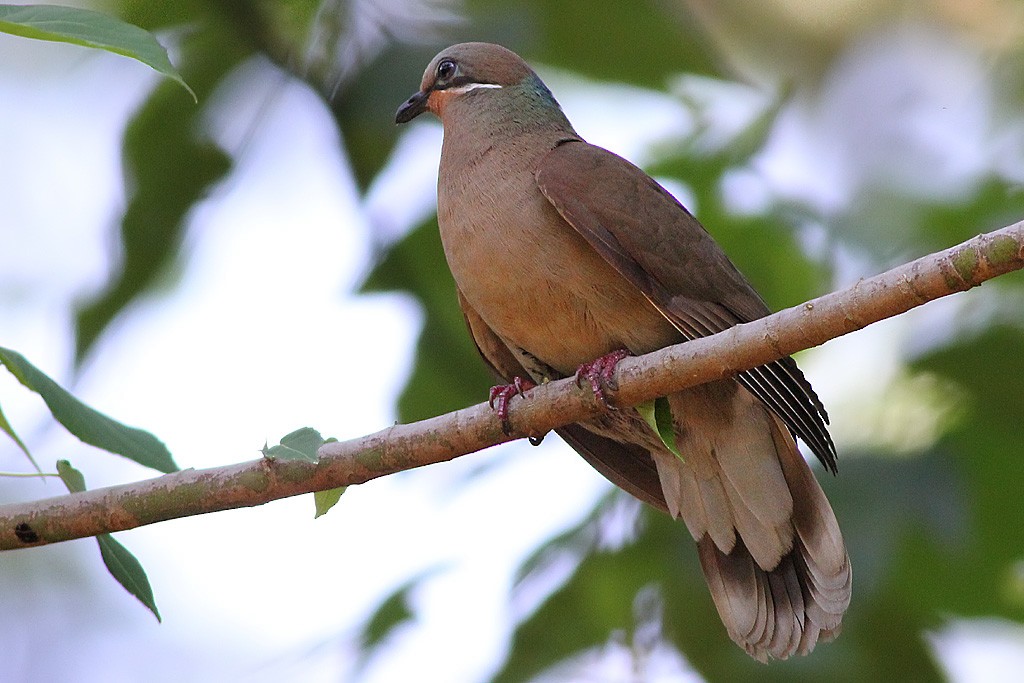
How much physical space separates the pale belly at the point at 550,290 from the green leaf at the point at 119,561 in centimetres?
137

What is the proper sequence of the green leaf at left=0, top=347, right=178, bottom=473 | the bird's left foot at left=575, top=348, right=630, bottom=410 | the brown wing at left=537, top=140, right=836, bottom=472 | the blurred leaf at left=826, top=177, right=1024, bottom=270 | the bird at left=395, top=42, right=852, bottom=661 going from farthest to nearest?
the blurred leaf at left=826, top=177, right=1024, bottom=270 < the bird at left=395, top=42, right=852, bottom=661 < the brown wing at left=537, top=140, right=836, bottom=472 < the bird's left foot at left=575, top=348, right=630, bottom=410 < the green leaf at left=0, top=347, right=178, bottom=473

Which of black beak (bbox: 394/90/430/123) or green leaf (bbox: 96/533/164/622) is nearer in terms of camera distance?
green leaf (bbox: 96/533/164/622)

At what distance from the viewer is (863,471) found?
15.0 feet

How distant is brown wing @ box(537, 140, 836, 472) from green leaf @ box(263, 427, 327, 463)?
120 centimetres

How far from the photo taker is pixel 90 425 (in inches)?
101

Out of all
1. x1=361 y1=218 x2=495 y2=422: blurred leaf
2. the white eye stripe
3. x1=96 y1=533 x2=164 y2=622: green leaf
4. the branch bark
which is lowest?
x1=361 y1=218 x2=495 y2=422: blurred leaf

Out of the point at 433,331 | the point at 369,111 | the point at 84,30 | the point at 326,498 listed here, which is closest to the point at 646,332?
the point at 326,498

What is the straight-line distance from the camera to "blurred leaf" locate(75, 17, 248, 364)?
449cm

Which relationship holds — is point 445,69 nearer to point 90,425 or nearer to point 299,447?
point 299,447

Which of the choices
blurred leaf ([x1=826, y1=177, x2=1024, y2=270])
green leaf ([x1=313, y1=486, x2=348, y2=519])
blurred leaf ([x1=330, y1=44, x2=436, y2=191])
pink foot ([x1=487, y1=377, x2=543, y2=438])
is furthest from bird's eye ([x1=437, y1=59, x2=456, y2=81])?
green leaf ([x1=313, y1=486, x2=348, y2=519])

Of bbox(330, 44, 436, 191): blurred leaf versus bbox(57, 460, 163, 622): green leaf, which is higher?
bbox(57, 460, 163, 622): green leaf

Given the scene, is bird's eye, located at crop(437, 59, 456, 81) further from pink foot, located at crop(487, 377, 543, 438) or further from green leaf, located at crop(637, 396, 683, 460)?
green leaf, located at crop(637, 396, 683, 460)

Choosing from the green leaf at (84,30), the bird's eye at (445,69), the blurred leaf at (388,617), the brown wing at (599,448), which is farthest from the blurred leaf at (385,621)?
the green leaf at (84,30)

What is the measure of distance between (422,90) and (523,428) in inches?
77.6
